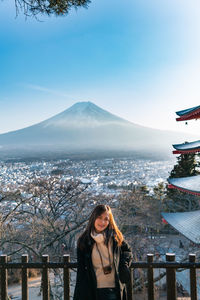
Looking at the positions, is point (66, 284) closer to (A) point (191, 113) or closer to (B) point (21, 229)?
(A) point (191, 113)

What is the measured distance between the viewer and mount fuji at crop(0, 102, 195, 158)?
59.9 metres

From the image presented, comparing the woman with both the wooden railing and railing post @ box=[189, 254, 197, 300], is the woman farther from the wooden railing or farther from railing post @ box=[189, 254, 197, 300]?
railing post @ box=[189, 254, 197, 300]

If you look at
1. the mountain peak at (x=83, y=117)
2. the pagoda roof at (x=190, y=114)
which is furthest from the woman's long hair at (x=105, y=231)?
the mountain peak at (x=83, y=117)

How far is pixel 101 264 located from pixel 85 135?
6603 centimetres

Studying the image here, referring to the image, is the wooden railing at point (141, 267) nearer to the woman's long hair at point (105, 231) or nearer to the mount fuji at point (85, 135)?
the woman's long hair at point (105, 231)

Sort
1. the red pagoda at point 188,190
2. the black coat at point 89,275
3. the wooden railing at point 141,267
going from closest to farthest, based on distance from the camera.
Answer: the black coat at point 89,275
the wooden railing at point 141,267
the red pagoda at point 188,190

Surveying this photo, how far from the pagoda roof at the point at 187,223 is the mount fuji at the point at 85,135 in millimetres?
47844

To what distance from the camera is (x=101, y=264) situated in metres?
1.77

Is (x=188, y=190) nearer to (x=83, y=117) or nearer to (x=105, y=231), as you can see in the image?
(x=105, y=231)

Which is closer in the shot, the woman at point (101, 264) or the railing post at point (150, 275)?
the woman at point (101, 264)

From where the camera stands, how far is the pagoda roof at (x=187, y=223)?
5.53m

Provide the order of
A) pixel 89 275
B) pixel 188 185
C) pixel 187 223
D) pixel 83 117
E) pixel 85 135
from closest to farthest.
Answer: pixel 89 275 < pixel 188 185 < pixel 187 223 < pixel 85 135 < pixel 83 117

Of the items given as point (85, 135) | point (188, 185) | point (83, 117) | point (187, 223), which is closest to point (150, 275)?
point (188, 185)

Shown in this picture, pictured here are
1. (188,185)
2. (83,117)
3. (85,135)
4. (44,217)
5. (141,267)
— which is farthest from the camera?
(83,117)
